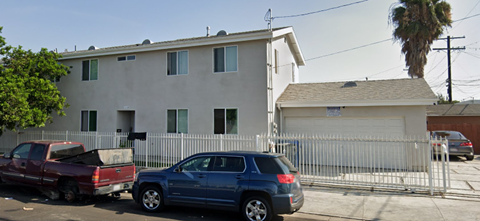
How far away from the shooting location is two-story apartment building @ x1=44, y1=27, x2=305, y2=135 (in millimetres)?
12852

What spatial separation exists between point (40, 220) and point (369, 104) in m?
11.1

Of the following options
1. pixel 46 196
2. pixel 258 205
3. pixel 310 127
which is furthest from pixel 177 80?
pixel 258 205

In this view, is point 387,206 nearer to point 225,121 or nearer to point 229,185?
point 229,185

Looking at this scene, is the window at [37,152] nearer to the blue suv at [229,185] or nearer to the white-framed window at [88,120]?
the blue suv at [229,185]

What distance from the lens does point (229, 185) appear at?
6434mm

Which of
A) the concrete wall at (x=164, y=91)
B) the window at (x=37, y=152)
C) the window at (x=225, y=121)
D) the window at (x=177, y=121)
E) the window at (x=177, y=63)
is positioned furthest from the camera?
the window at (x=177, y=63)

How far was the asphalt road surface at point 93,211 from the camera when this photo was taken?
665 centimetres

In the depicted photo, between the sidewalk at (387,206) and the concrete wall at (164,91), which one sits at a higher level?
the concrete wall at (164,91)

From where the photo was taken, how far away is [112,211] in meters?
7.17

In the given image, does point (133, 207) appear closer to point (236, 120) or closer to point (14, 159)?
point (14, 159)

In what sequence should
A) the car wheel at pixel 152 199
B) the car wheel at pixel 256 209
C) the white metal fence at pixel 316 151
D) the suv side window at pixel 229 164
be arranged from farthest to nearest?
the white metal fence at pixel 316 151, the car wheel at pixel 152 199, the suv side window at pixel 229 164, the car wheel at pixel 256 209

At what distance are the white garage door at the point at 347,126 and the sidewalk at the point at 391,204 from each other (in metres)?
3.11

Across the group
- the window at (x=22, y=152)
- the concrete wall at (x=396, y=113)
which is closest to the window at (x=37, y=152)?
the window at (x=22, y=152)

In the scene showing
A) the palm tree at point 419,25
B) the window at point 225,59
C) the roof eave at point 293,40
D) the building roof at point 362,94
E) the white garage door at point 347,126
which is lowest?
the white garage door at point 347,126
